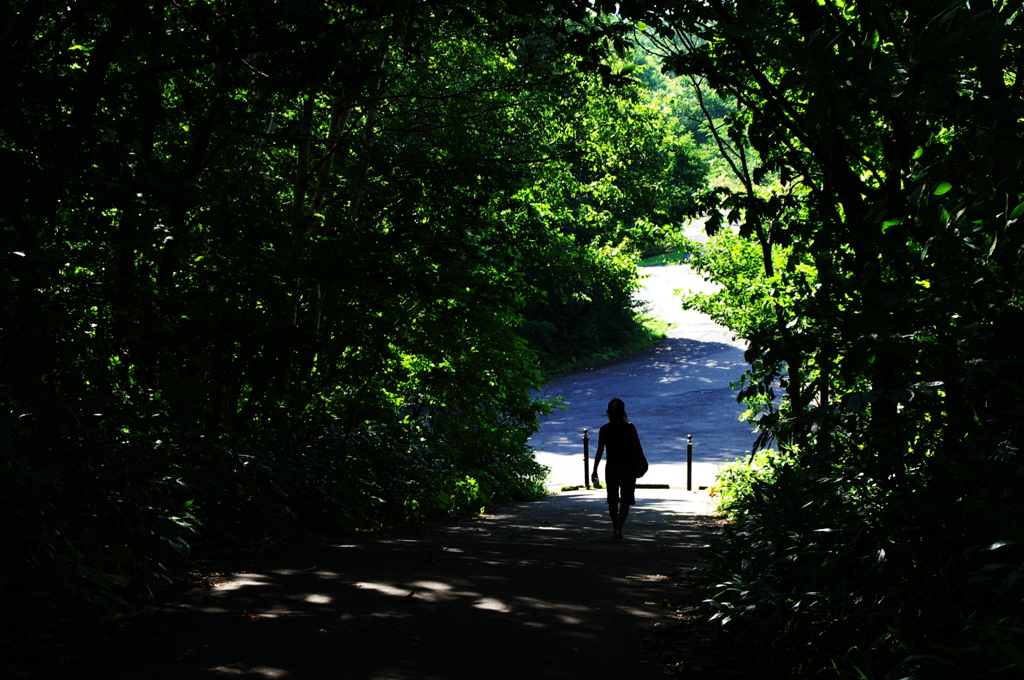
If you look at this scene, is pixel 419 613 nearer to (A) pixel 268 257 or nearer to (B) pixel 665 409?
(A) pixel 268 257

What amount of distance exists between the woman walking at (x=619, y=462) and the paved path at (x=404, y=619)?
1637 millimetres

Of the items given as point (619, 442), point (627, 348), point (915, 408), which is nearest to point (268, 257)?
point (619, 442)

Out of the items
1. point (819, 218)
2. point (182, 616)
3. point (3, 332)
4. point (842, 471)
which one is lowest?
point (182, 616)

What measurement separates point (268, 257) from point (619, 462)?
4.87m

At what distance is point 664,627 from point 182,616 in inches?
121

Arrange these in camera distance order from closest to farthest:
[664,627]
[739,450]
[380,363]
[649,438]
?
[664,627] → [380,363] → [739,450] → [649,438]

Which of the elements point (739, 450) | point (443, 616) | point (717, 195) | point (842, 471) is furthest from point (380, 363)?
point (739, 450)

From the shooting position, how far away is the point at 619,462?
1059 cm

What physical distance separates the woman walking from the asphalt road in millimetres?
12107

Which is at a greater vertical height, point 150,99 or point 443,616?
point 150,99

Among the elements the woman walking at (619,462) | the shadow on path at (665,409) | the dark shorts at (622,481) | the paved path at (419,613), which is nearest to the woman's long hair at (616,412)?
the woman walking at (619,462)

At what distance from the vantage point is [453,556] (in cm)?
803

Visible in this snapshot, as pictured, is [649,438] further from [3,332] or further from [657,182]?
[3,332]

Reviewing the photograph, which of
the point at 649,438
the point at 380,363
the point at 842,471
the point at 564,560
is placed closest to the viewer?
the point at 842,471
